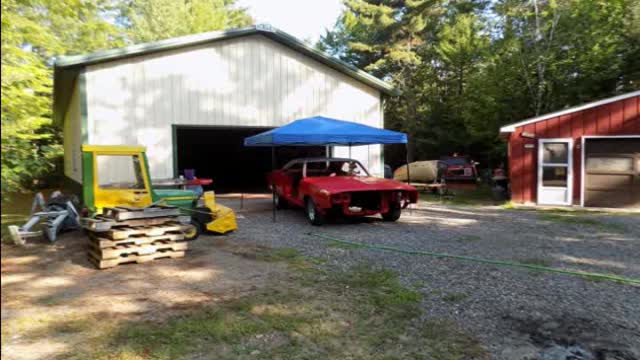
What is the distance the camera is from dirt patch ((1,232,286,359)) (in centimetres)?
382

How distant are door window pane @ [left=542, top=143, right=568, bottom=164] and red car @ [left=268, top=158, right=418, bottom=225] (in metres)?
6.30

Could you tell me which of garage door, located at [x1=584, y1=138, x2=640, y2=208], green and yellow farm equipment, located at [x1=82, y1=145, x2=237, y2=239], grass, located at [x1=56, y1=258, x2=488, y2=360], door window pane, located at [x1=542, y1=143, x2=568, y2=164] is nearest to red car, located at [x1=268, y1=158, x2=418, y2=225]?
green and yellow farm equipment, located at [x1=82, y1=145, x2=237, y2=239]

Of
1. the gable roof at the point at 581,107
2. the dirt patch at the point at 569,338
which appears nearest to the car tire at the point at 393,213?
the dirt patch at the point at 569,338

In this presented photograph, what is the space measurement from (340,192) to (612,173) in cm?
903

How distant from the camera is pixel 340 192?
28.5 feet

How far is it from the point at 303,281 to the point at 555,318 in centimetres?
269

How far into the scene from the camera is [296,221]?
1032 cm

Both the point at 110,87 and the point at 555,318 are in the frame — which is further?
the point at 110,87

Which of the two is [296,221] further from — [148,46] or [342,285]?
[148,46]

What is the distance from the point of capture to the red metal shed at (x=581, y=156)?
12.7 metres

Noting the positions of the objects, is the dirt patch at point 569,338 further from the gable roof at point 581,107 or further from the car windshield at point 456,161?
the car windshield at point 456,161

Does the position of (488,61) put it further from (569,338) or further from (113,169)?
(569,338)

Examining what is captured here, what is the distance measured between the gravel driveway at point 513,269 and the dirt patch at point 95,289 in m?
1.46

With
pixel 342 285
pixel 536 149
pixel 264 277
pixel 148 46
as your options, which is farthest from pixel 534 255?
pixel 148 46
